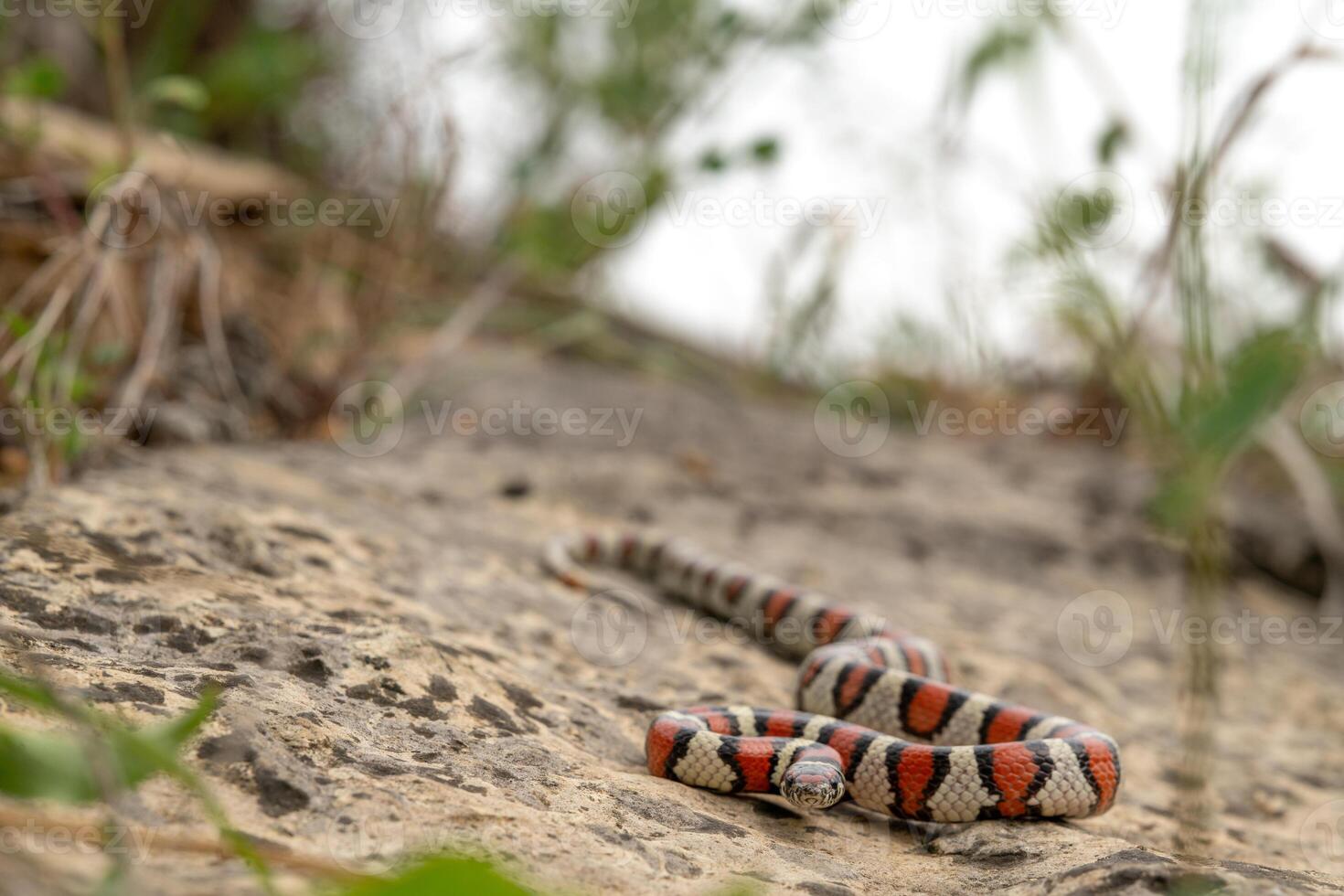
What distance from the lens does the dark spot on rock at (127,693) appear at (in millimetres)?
2160

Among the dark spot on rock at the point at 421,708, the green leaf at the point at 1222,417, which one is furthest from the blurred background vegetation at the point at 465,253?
the dark spot on rock at the point at 421,708

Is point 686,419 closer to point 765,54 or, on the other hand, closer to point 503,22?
point 765,54

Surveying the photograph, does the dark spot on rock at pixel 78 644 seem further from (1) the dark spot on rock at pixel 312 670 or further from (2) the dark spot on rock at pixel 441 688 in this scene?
(2) the dark spot on rock at pixel 441 688

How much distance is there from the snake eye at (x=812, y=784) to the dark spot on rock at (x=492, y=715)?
716 mm

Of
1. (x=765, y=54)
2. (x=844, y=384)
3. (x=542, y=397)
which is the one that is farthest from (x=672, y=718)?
(x=844, y=384)

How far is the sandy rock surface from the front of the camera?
2176 mm

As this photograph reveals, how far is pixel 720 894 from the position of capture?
6.57ft

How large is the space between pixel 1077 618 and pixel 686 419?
2.87 metres

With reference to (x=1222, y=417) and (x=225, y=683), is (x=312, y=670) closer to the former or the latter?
(x=225, y=683)

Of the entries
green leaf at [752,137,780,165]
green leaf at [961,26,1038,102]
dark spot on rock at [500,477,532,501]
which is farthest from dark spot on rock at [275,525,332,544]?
green leaf at [752,137,780,165]

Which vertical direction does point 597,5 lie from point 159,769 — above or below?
above

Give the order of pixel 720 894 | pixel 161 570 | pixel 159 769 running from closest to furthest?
Answer: pixel 159 769, pixel 720 894, pixel 161 570

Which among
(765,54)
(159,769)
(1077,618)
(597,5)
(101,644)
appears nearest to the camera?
(159,769)

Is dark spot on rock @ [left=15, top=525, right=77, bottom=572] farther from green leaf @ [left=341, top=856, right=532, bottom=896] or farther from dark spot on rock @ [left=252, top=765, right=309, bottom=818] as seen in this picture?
green leaf @ [left=341, top=856, right=532, bottom=896]
